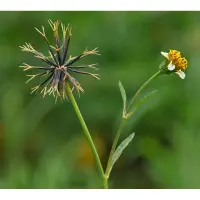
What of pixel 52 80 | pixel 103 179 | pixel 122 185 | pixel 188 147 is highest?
pixel 52 80

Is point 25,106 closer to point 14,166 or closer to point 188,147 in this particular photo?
point 14,166

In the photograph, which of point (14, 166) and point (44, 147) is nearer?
point (14, 166)

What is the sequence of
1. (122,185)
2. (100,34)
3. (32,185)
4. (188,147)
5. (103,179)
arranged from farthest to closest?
(100,34) < (122,185) < (188,147) < (32,185) < (103,179)

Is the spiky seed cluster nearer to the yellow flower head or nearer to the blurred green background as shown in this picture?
the yellow flower head

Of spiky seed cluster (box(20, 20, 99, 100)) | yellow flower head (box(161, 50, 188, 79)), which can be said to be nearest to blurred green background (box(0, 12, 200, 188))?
yellow flower head (box(161, 50, 188, 79))

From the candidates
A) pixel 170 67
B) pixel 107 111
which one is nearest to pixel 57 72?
pixel 170 67

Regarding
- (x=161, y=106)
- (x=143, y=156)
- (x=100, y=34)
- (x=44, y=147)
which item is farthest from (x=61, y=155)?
(x=100, y=34)

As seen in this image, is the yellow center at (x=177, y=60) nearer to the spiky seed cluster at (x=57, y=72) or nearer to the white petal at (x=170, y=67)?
the white petal at (x=170, y=67)

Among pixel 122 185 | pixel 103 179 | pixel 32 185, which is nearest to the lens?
pixel 103 179

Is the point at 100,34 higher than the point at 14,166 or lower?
higher
